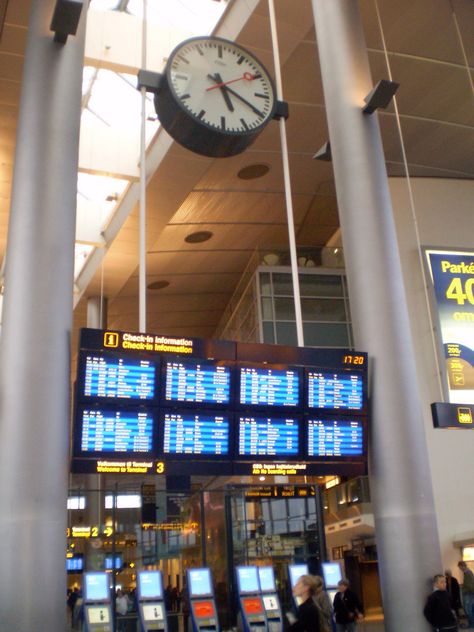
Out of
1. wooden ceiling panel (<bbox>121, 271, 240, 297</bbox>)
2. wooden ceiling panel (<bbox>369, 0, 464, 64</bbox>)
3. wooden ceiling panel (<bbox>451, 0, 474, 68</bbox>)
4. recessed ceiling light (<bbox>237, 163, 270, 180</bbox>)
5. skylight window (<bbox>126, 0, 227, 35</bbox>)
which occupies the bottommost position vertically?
recessed ceiling light (<bbox>237, 163, 270, 180</bbox>)

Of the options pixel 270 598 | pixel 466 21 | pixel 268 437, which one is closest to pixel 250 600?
pixel 270 598

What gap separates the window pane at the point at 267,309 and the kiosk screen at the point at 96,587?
9.52m

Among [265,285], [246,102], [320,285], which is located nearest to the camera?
[246,102]

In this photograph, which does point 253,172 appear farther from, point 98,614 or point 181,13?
point 98,614

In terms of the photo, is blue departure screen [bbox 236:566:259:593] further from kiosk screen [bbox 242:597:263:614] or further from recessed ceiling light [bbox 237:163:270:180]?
recessed ceiling light [bbox 237:163:270:180]

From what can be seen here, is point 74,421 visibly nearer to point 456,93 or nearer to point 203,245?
point 456,93

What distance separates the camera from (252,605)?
12945 mm

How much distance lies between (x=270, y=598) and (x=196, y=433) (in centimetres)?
688

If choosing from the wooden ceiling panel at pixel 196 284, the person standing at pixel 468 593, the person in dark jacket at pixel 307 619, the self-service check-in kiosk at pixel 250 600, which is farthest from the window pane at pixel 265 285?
the person in dark jacket at pixel 307 619

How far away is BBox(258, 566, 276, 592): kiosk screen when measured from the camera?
13.3m

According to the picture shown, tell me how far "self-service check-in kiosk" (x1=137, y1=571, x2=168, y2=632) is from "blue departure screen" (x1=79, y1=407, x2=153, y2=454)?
622 centimetres

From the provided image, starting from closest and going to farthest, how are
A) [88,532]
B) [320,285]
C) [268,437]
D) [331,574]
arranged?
1. [268,437]
2. [331,574]
3. [88,532]
4. [320,285]

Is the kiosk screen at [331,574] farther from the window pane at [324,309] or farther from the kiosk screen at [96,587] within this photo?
the window pane at [324,309]

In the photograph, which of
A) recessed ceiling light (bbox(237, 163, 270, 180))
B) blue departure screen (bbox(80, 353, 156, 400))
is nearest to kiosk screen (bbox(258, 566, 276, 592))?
blue departure screen (bbox(80, 353, 156, 400))
